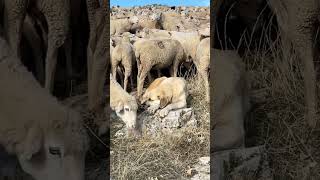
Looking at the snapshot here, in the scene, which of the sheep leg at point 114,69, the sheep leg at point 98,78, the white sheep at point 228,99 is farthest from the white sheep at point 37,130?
the white sheep at point 228,99

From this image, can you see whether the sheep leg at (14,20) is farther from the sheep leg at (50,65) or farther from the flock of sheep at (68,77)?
the sheep leg at (50,65)

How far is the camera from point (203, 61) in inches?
109

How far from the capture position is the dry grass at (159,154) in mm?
2547

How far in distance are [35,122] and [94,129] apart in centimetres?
27

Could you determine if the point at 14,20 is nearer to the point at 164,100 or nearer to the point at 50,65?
the point at 50,65

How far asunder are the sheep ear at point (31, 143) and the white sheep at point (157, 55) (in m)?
0.65

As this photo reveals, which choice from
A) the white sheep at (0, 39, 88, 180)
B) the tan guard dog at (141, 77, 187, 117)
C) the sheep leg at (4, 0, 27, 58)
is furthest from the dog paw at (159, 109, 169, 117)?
the sheep leg at (4, 0, 27, 58)

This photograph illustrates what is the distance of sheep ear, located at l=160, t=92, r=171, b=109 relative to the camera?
2672 millimetres

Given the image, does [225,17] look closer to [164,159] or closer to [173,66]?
[173,66]

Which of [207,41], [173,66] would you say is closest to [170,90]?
[173,66]

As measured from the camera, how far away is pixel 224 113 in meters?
2.52

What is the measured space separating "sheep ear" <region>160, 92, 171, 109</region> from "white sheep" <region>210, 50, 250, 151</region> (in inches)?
10.7

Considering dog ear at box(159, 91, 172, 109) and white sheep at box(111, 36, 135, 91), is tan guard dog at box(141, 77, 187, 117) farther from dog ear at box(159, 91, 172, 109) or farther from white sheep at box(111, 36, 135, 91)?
white sheep at box(111, 36, 135, 91)

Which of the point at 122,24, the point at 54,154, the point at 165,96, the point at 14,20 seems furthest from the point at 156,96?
the point at 122,24
